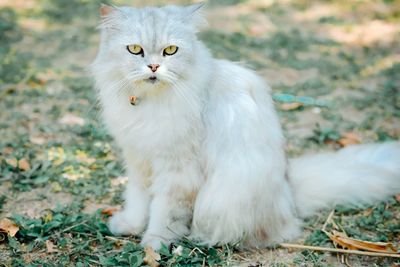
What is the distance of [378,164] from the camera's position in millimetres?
3395

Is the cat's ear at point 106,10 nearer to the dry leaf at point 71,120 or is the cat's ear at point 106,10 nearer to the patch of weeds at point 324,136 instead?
the dry leaf at point 71,120

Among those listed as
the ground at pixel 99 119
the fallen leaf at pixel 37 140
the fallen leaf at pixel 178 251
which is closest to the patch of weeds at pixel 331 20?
the ground at pixel 99 119

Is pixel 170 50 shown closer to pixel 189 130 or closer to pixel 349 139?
pixel 189 130

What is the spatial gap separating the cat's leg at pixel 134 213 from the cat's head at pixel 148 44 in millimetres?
679

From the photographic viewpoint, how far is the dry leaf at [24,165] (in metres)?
3.73

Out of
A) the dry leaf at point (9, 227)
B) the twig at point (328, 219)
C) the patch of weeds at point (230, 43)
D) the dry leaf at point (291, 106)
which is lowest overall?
the twig at point (328, 219)

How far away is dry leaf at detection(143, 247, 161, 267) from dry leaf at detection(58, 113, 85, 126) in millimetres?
1869

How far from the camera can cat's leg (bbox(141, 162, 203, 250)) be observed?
9.46ft

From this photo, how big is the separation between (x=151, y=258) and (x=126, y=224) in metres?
0.40

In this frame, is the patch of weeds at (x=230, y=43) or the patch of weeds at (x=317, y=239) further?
the patch of weeds at (x=230, y=43)

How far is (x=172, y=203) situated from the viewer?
117 inches

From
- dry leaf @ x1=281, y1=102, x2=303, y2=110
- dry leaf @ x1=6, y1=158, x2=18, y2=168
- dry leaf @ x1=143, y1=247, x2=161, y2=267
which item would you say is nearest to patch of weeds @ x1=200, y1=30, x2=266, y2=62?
dry leaf @ x1=281, y1=102, x2=303, y2=110

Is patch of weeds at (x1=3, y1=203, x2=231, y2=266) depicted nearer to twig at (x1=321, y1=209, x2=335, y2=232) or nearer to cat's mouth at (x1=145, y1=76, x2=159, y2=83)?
twig at (x1=321, y1=209, x2=335, y2=232)

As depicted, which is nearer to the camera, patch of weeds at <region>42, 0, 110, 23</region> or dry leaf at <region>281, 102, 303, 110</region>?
dry leaf at <region>281, 102, 303, 110</region>
